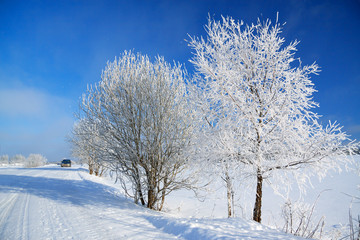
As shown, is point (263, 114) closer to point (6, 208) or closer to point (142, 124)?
point (142, 124)

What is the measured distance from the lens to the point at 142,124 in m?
7.32

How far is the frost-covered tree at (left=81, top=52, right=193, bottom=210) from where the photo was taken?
24.0ft

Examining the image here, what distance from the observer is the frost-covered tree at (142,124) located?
7305 mm

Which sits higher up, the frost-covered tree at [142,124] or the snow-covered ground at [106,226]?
the frost-covered tree at [142,124]

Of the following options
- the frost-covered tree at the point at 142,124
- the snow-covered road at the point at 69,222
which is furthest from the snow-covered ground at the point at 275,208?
the snow-covered road at the point at 69,222

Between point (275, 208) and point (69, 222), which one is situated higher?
point (275, 208)

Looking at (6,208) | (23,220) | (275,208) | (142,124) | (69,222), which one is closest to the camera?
(69,222)

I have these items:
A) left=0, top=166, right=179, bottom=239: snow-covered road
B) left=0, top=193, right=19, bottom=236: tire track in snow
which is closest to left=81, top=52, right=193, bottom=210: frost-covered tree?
left=0, top=166, right=179, bottom=239: snow-covered road

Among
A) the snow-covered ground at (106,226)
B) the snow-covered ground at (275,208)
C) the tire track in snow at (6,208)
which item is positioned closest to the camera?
the snow-covered ground at (106,226)

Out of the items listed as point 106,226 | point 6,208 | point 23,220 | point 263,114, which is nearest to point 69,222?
point 106,226

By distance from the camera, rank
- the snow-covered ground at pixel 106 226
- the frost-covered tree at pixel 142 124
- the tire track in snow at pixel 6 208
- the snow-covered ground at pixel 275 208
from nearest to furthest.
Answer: the snow-covered ground at pixel 106 226
the tire track in snow at pixel 6 208
the frost-covered tree at pixel 142 124
the snow-covered ground at pixel 275 208

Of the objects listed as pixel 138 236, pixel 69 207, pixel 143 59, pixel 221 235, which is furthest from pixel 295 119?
pixel 69 207

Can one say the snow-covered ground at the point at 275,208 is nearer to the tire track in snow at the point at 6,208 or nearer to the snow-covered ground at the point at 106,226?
the snow-covered ground at the point at 106,226

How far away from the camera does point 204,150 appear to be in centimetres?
513
